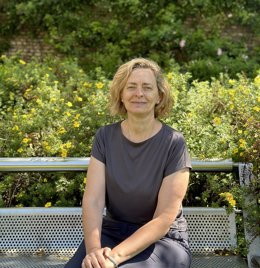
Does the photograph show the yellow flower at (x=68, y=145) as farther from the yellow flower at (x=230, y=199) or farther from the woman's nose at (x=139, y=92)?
the yellow flower at (x=230, y=199)

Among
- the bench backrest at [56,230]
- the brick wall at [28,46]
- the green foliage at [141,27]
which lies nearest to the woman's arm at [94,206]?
the bench backrest at [56,230]

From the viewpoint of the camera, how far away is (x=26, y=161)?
12.0 ft

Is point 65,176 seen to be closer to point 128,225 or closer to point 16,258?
point 16,258

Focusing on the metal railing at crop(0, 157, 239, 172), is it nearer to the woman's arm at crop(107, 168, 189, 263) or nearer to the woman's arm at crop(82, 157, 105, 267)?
the woman's arm at crop(82, 157, 105, 267)

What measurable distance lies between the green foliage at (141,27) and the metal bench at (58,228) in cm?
467

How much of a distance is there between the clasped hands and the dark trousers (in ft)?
0.30

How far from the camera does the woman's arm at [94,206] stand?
9.75 feet

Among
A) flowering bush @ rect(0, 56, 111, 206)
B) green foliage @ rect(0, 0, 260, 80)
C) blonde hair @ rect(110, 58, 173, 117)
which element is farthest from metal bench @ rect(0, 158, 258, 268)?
green foliage @ rect(0, 0, 260, 80)

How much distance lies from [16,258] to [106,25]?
18.5 feet

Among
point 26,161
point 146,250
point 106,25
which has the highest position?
point 106,25

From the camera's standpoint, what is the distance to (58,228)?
370cm

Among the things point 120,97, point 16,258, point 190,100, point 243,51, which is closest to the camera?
point 120,97

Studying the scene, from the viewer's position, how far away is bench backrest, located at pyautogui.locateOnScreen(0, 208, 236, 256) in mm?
3613

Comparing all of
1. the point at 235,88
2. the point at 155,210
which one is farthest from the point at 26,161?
the point at 235,88
